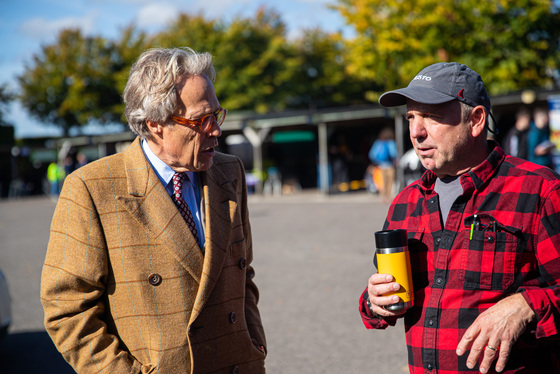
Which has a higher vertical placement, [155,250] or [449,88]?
[449,88]

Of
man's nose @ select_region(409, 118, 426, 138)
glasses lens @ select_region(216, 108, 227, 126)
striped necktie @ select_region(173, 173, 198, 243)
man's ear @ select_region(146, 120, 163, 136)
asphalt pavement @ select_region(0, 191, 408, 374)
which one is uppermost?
glasses lens @ select_region(216, 108, 227, 126)

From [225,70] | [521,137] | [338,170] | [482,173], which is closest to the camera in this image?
[482,173]

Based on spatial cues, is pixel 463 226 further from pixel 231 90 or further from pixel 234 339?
pixel 231 90

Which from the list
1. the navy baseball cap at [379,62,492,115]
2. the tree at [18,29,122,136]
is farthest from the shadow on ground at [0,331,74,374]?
the tree at [18,29,122,136]

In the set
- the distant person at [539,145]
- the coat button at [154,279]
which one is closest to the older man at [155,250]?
the coat button at [154,279]

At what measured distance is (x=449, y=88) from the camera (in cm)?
198

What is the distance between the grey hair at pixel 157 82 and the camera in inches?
82.6

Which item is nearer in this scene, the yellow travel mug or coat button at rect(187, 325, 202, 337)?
the yellow travel mug

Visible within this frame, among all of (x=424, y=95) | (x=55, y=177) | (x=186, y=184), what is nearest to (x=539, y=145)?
(x=424, y=95)

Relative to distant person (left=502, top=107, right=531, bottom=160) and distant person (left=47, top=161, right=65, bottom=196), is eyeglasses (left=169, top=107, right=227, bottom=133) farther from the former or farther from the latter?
distant person (left=47, top=161, right=65, bottom=196)

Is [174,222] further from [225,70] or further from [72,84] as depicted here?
[72,84]

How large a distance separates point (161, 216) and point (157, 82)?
20.5 inches

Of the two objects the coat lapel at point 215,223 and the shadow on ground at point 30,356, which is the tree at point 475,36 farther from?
the coat lapel at point 215,223

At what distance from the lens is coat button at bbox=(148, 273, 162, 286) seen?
2.03 meters
